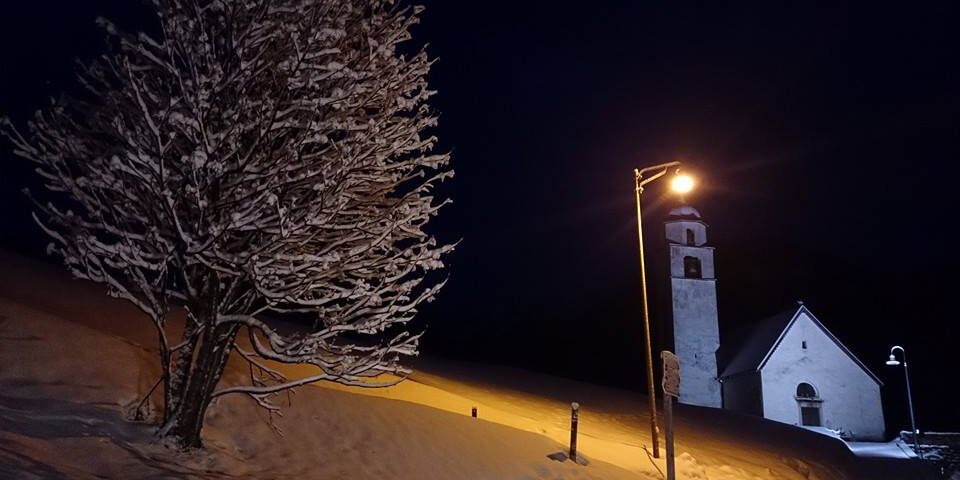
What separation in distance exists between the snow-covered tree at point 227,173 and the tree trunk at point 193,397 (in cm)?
2

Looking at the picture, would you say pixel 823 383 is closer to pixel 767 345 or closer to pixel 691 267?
pixel 767 345

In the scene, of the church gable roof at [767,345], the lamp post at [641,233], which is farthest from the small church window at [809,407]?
the lamp post at [641,233]

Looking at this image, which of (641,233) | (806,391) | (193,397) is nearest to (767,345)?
(806,391)

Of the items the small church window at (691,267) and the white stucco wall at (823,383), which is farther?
the small church window at (691,267)

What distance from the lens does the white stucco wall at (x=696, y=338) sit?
147 feet

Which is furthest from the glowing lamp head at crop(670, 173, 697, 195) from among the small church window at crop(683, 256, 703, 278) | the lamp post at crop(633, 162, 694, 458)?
the small church window at crop(683, 256, 703, 278)

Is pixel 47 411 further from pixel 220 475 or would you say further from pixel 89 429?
pixel 220 475

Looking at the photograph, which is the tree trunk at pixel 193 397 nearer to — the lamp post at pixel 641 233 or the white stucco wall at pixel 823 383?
the lamp post at pixel 641 233

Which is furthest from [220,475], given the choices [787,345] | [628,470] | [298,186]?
[787,345]

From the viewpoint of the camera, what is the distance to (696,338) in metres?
45.4

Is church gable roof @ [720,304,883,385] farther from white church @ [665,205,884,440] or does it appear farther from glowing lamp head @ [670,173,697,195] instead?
glowing lamp head @ [670,173,697,195]

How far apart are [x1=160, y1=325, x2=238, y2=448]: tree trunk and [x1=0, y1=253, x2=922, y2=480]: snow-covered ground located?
0.24 metres

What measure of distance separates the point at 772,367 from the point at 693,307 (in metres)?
6.91

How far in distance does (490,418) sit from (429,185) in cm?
712
